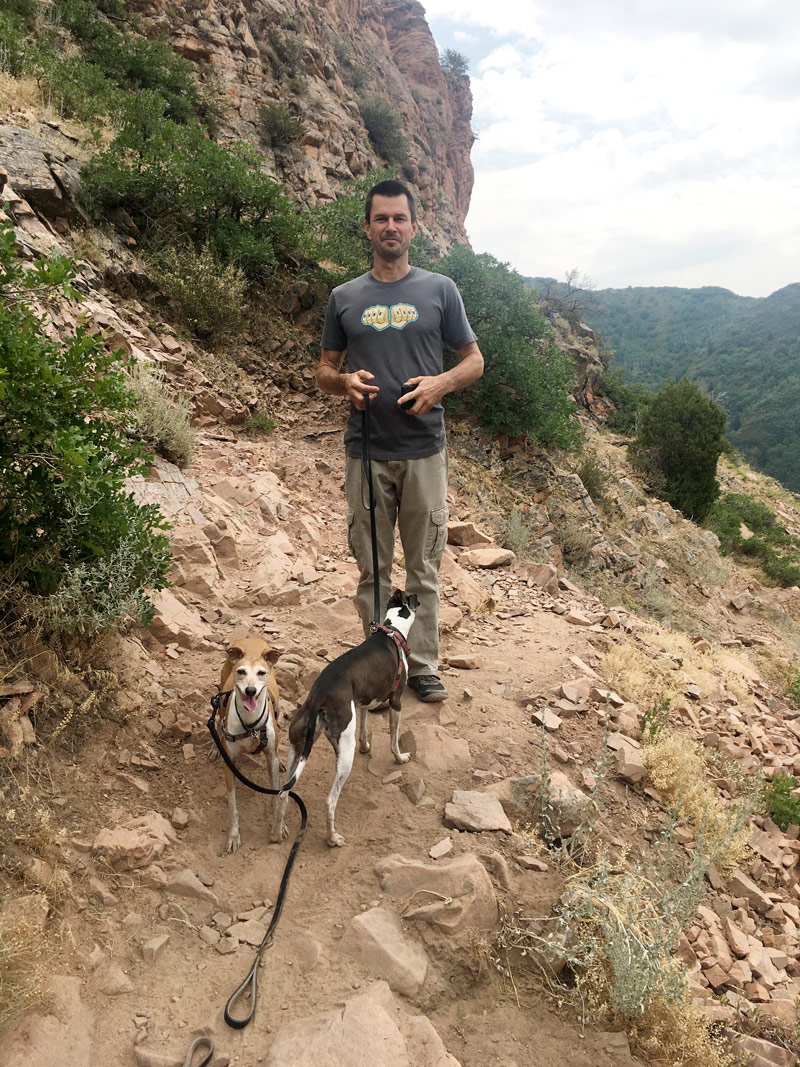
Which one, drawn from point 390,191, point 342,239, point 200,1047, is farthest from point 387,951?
point 342,239

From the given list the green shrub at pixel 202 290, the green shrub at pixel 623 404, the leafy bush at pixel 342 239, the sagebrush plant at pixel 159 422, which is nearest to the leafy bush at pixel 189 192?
the green shrub at pixel 202 290

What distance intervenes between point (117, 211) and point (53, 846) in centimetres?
847

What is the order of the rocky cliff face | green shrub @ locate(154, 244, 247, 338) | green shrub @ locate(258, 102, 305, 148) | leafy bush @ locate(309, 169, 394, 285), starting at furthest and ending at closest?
green shrub @ locate(258, 102, 305, 148) < the rocky cliff face < leafy bush @ locate(309, 169, 394, 285) < green shrub @ locate(154, 244, 247, 338)

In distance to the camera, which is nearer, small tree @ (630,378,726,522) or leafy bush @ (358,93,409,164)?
small tree @ (630,378,726,522)

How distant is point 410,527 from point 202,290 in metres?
6.08

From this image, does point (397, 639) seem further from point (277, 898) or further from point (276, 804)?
point (277, 898)

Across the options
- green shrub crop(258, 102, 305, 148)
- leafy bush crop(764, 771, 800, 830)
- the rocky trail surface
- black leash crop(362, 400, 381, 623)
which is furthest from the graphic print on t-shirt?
green shrub crop(258, 102, 305, 148)

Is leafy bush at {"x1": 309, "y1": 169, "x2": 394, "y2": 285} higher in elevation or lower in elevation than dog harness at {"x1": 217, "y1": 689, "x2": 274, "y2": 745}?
higher

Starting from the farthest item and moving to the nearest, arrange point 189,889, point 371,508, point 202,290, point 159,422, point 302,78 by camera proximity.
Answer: point 302,78 < point 202,290 < point 159,422 < point 371,508 < point 189,889

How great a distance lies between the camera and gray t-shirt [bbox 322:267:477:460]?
122 inches

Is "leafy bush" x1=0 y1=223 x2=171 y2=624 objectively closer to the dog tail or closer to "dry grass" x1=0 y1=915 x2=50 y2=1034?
the dog tail

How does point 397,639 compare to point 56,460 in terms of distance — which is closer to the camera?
point 56,460

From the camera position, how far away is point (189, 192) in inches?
326

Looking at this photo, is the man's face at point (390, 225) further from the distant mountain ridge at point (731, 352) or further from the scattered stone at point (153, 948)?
the distant mountain ridge at point (731, 352)
